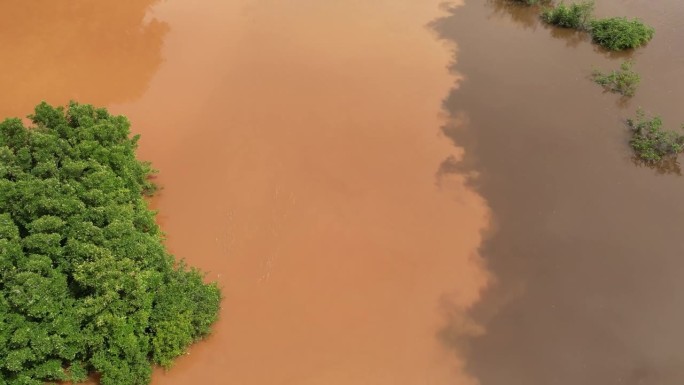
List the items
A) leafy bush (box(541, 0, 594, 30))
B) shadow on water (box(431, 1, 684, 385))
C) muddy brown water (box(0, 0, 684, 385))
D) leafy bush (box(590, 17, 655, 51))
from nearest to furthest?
1. shadow on water (box(431, 1, 684, 385))
2. muddy brown water (box(0, 0, 684, 385))
3. leafy bush (box(590, 17, 655, 51))
4. leafy bush (box(541, 0, 594, 30))

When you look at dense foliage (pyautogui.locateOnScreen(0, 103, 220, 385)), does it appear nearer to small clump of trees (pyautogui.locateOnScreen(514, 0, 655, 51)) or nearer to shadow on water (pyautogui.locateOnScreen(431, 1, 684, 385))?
shadow on water (pyautogui.locateOnScreen(431, 1, 684, 385))

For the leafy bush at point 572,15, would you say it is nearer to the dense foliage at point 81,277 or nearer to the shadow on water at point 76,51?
the shadow on water at point 76,51

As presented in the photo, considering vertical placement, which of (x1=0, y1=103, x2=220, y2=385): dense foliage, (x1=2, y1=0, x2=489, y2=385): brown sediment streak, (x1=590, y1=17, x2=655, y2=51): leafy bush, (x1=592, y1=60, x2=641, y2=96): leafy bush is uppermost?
(x1=590, y1=17, x2=655, y2=51): leafy bush

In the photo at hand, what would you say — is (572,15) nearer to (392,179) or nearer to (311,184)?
(392,179)

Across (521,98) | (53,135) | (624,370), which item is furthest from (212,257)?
(521,98)

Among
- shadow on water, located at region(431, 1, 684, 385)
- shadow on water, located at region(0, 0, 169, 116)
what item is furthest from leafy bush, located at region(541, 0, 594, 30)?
shadow on water, located at region(0, 0, 169, 116)

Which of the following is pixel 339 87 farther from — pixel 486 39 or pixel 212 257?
pixel 212 257
